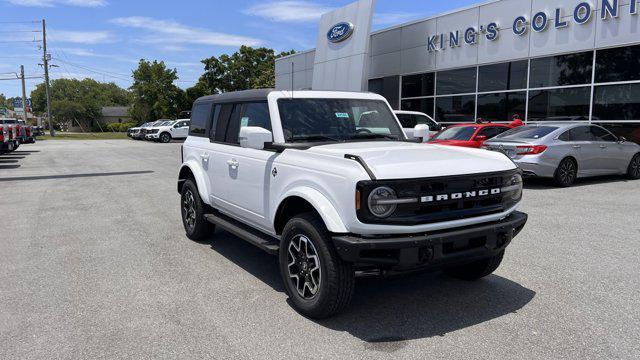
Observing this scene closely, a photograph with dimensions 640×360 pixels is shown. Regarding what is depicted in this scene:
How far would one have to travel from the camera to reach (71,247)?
6.15 meters

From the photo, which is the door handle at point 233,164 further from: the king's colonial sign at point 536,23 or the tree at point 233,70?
the tree at point 233,70

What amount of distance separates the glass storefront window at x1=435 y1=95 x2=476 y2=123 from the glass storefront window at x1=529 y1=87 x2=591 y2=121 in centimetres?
284

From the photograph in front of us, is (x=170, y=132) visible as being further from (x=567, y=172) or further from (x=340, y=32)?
(x=567, y=172)

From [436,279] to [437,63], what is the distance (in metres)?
17.3

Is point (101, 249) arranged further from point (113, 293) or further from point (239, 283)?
point (239, 283)

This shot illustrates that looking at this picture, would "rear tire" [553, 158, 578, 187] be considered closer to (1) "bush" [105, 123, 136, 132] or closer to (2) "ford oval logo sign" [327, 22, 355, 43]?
(2) "ford oval logo sign" [327, 22, 355, 43]

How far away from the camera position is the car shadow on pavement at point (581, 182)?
11.1m

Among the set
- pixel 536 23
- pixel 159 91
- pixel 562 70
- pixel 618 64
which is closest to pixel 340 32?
pixel 536 23

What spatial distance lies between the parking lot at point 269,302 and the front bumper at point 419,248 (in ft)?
1.91

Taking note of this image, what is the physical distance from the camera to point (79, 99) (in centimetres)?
11600

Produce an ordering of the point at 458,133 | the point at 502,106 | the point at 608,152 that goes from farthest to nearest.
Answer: the point at 502,106 → the point at 458,133 → the point at 608,152

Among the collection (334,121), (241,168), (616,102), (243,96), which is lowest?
(241,168)

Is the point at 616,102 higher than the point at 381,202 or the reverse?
higher

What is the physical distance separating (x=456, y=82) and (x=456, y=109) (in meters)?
1.13
